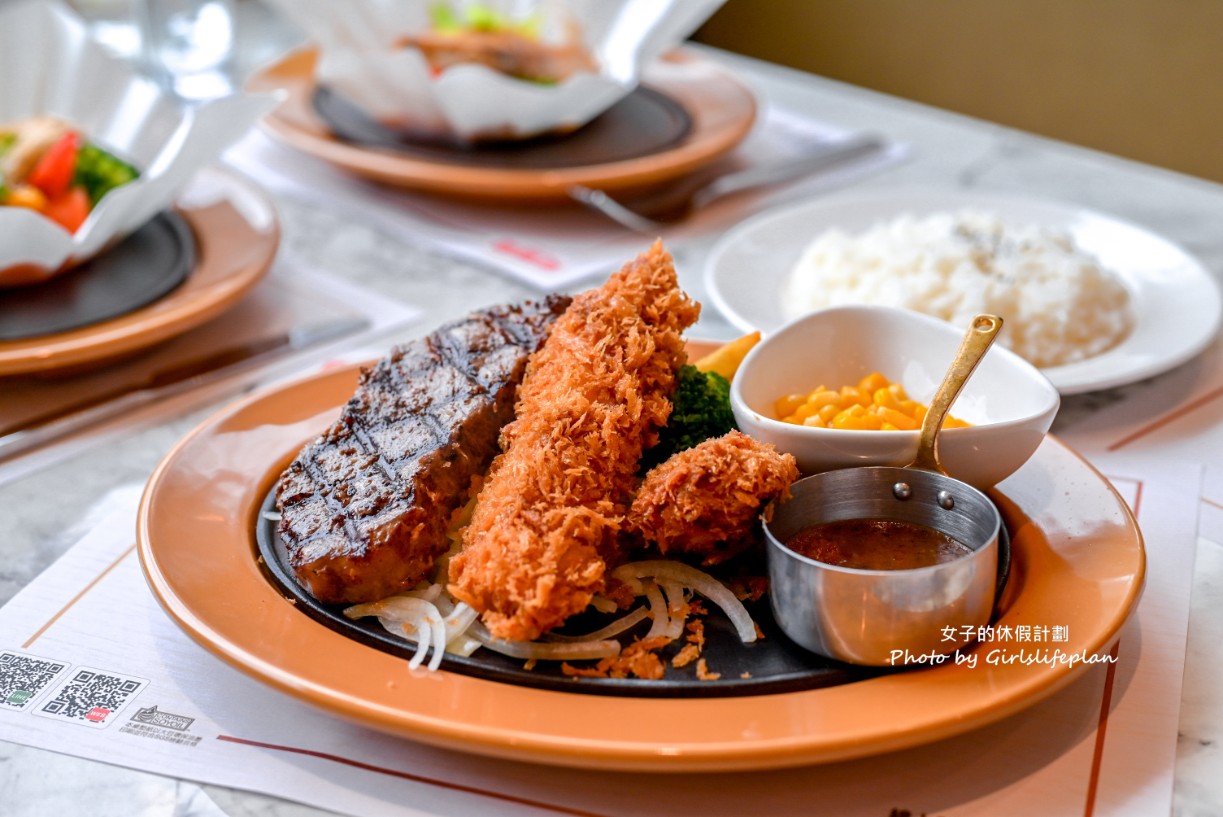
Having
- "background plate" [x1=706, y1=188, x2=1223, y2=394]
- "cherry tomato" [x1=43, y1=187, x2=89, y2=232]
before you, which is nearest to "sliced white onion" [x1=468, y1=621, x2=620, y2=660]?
"background plate" [x1=706, y1=188, x2=1223, y2=394]

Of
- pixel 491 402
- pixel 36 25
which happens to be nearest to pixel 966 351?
pixel 491 402

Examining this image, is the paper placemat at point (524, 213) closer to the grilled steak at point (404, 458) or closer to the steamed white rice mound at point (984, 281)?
the steamed white rice mound at point (984, 281)

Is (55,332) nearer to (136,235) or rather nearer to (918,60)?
(136,235)

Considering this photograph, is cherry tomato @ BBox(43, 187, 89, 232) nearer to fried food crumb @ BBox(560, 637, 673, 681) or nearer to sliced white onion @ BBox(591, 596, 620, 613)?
sliced white onion @ BBox(591, 596, 620, 613)

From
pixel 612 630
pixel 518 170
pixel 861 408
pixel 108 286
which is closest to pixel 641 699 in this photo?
pixel 612 630

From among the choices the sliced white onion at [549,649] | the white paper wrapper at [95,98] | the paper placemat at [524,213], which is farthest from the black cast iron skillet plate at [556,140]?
the sliced white onion at [549,649]
